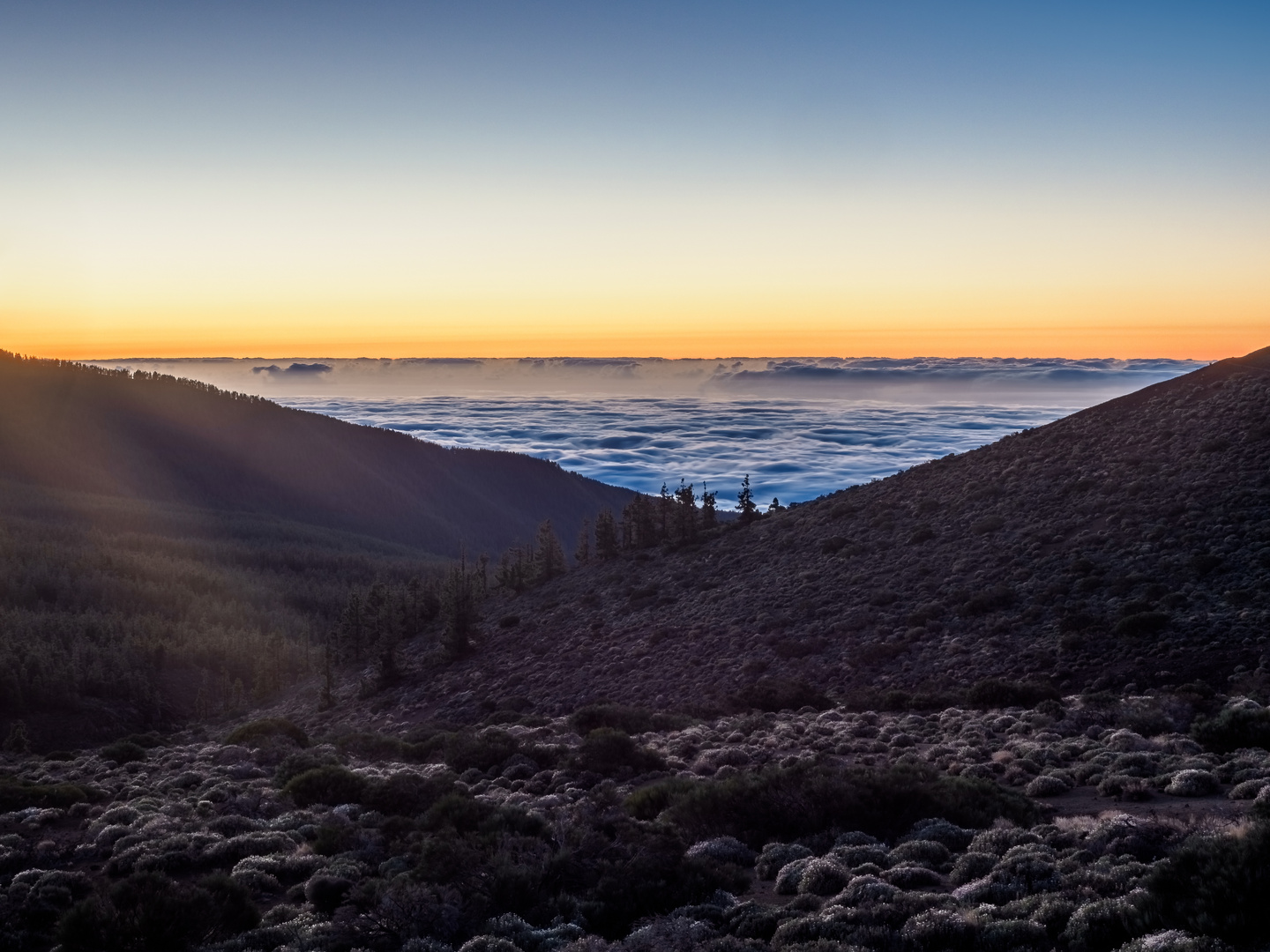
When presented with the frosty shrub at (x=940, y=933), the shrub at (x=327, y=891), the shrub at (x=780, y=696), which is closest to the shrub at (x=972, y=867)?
the frosty shrub at (x=940, y=933)

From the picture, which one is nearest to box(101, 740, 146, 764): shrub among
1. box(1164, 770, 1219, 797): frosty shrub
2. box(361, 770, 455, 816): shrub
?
box(361, 770, 455, 816): shrub

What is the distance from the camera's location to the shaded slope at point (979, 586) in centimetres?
2842

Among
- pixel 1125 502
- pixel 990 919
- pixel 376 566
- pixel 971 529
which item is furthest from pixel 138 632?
pixel 990 919

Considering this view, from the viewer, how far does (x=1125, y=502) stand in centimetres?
3994

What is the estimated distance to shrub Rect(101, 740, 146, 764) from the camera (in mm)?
25109

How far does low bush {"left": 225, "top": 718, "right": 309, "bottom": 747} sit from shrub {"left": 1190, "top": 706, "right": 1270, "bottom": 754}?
78.2ft

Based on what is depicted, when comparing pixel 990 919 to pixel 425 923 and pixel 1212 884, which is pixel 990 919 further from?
pixel 425 923

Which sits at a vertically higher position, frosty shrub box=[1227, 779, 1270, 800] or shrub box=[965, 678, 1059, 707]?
frosty shrub box=[1227, 779, 1270, 800]

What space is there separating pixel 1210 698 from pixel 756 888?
52.2 feet

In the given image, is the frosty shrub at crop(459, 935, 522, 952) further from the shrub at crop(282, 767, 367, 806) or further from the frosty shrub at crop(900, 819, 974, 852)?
A: the shrub at crop(282, 767, 367, 806)

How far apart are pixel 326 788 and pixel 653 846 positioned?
846cm

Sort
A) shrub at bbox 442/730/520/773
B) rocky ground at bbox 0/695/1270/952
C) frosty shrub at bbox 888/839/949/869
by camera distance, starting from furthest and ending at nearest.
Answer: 1. shrub at bbox 442/730/520/773
2. frosty shrub at bbox 888/839/949/869
3. rocky ground at bbox 0/695/1270/952

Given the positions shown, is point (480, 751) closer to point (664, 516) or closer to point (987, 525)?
point (987, 525)

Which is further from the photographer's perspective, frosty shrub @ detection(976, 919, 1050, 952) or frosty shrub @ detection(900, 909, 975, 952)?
frosty shrub @ detection(900, 909, 975, 952)
